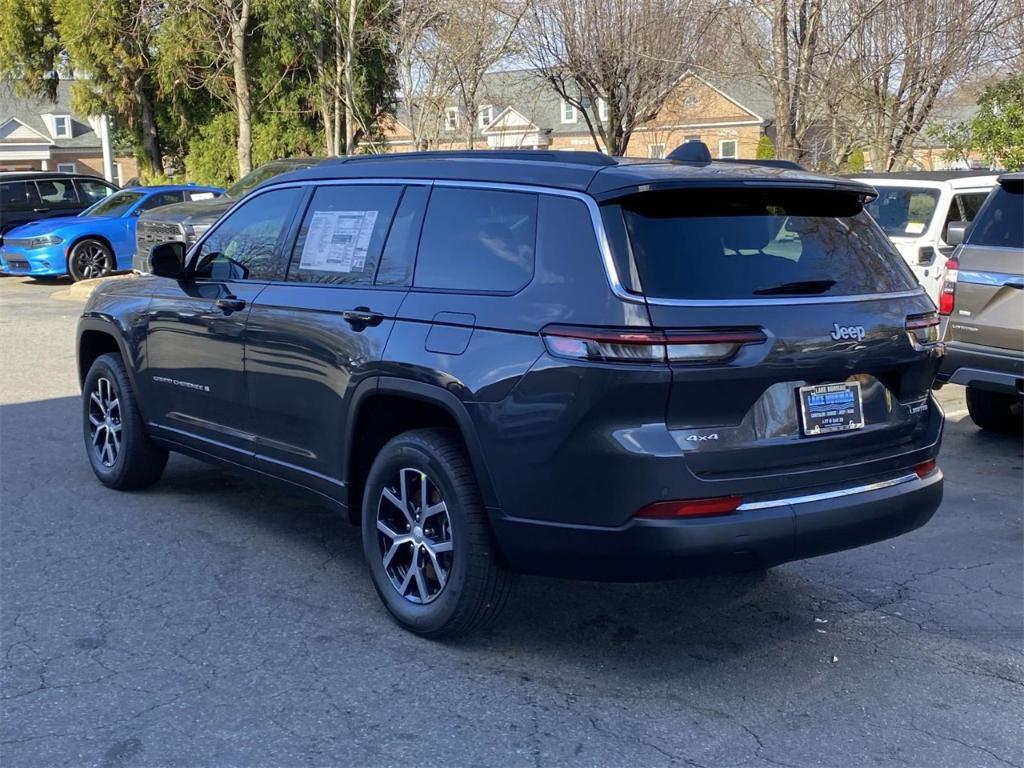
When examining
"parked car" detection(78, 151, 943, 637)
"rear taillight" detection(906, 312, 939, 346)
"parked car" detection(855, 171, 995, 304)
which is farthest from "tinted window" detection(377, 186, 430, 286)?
"parked car" detection(855, 171, 995, 304)

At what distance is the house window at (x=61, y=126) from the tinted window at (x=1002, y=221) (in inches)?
2734

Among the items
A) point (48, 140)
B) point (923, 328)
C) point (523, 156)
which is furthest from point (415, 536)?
point (48, 140)

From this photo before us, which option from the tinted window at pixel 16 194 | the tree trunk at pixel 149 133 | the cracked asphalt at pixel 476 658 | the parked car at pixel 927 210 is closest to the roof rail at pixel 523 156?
the cracked asphalt at pixel 476 658

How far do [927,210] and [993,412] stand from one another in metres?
3.16

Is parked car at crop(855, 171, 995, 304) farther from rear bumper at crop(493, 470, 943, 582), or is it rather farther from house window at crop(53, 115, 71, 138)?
house window at crop(53, 115, 71, 138)

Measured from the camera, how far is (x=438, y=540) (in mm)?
4539

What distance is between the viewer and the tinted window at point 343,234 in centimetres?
496

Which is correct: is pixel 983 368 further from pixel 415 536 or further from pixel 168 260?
pixel 168 260

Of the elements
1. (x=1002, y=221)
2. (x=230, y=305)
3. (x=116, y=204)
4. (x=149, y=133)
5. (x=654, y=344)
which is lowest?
(x=116, y=204)

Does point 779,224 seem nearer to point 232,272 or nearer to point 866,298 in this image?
point 866,298

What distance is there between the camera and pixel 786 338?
3.96 meters

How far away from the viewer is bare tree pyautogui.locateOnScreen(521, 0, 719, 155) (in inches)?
830

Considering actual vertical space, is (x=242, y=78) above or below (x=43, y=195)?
above

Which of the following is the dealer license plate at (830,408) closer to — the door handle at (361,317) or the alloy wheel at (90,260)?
the door handle at (361,317)
